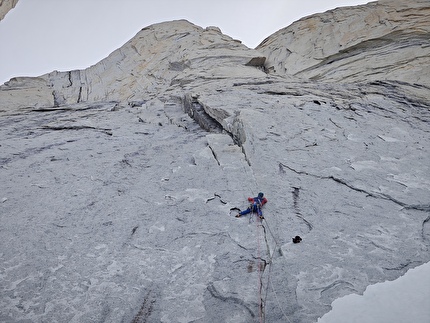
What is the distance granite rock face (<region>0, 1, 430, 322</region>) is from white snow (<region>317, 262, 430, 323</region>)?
15 centimetres

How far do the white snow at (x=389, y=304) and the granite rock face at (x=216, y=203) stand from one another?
0.15 meters

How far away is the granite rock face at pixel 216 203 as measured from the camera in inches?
168

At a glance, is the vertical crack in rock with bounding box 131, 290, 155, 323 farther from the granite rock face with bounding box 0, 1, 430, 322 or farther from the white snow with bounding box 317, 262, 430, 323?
the white snow with bounding box 317, 262, 430, 323

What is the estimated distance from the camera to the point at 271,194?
6277mm

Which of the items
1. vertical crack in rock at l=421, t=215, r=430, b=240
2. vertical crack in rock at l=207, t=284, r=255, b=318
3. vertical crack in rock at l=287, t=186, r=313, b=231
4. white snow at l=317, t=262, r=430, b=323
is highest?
vertical crack in rock at l=287, t=186, r=313, b=231

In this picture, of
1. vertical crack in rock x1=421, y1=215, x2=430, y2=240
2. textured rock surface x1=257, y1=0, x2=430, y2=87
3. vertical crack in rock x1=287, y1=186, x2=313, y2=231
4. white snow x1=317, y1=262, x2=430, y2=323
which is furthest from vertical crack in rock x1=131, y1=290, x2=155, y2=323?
textured rock surface x1=257, y1=0, x2=430, y2=87

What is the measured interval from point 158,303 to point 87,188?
10.8 ft

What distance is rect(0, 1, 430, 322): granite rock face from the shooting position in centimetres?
427

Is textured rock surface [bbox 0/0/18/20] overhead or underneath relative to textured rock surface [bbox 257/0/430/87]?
overhead

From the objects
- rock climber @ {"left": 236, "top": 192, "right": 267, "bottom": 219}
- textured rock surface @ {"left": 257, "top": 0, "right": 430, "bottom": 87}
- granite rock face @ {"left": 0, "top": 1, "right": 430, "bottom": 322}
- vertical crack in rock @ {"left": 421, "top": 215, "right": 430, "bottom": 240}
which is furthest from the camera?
textured rock surface @ {"left": 257, "top": 0, "right": 430, "bottom": 87}

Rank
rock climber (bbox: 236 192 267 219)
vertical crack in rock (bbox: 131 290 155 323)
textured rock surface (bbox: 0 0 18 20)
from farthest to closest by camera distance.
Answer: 1. textured rock surface (bbox: 0 0 18 20)
2. rock climber (bbox: 236 192 267 219)
3. vertical crack in rock (bbox: 131 290 155 323)

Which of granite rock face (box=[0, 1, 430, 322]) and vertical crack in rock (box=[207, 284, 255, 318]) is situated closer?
vertical crack in rock (box=[207, 284, 255, 318])

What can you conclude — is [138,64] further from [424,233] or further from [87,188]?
[424,233]

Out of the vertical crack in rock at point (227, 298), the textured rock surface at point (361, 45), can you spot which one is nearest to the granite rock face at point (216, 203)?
the vertical crack in rock at point (227, 298)
